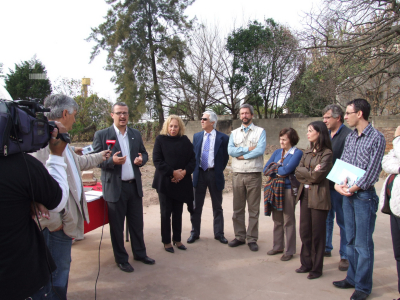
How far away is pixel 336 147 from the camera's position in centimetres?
396

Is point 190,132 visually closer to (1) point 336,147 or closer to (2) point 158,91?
(2) point 158,91

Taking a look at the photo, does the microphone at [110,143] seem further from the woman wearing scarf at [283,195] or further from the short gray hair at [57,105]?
the woman wearing scarf at [283,195]

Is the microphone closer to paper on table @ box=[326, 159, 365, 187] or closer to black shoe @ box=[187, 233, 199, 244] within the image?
black shoe @ box=[187, 233, 199, 244]

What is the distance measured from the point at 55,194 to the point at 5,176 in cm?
32

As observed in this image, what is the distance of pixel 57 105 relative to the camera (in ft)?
8.40

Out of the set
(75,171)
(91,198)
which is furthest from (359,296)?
(91,198)

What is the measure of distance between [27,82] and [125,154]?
2241 cm

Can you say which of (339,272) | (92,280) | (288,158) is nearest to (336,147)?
(288,158)

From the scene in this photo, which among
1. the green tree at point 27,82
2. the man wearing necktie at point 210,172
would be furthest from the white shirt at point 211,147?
the green tree at point 27,82

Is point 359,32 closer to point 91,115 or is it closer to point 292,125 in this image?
point 292,125

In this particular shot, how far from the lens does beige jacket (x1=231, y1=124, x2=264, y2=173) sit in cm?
441

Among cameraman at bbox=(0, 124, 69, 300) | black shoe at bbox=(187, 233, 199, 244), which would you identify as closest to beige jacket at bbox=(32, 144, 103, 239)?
cameraman at bbox=(0, 124, 69, 300)

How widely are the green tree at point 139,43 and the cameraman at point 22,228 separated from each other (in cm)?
1668

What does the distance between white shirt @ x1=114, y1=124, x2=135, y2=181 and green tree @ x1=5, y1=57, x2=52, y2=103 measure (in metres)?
20.7
